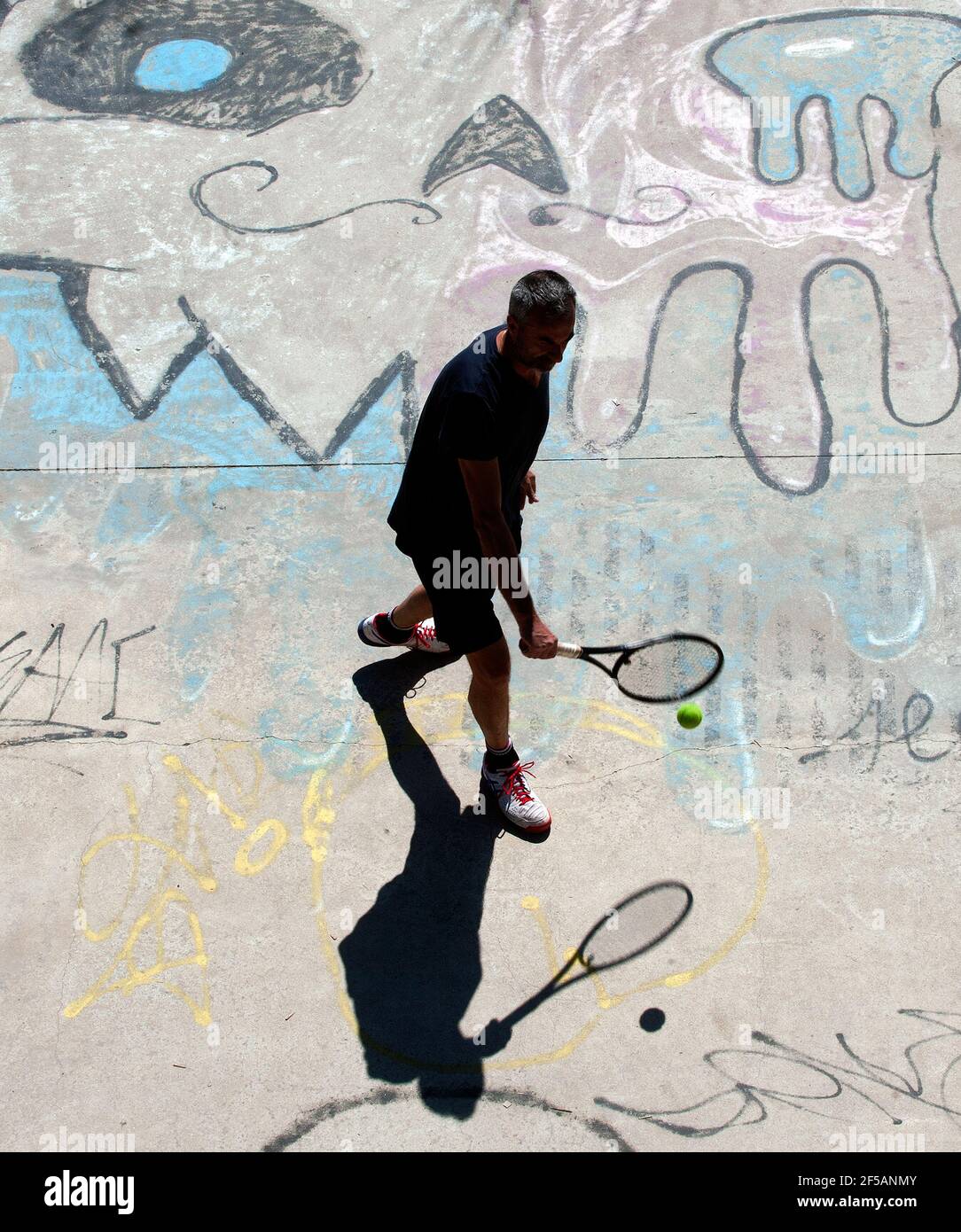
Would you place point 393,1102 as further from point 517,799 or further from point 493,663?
point 493,663

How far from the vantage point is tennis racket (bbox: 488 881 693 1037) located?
3.45 m

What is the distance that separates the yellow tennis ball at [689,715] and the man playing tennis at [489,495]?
0.58 metres

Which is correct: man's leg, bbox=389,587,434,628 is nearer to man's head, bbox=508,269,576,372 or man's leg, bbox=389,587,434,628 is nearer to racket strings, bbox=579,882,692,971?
man's head, bbox=508,269,576,372

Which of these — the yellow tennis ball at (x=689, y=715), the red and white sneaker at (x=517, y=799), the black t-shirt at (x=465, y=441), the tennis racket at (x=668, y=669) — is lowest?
the red and white sneaker at (x=517, y=799)

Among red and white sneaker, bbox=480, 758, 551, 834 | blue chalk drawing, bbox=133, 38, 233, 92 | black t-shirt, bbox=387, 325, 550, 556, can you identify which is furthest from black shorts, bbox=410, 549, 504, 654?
blue chalk drawing, bbox=133, 38, 233, 92

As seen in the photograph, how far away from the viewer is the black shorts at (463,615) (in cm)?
348

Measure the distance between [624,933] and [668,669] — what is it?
Result: 3.03ft

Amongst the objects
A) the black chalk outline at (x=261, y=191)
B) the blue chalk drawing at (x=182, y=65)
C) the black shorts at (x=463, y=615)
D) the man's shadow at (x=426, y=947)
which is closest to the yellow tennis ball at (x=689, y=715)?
the black shorts at (x=463, y=615)

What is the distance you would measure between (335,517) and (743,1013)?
104 inches

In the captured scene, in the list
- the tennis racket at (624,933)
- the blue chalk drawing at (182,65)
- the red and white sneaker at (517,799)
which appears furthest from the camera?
the blue chalk drawing at (182,65)

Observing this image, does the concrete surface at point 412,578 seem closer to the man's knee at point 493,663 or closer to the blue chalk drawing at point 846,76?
the blue chalk drawing at point 846,76

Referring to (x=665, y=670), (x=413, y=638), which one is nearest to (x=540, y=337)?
(x=665, y=670)

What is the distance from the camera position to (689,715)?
3.60 metres

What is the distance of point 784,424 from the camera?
16.1 ft
